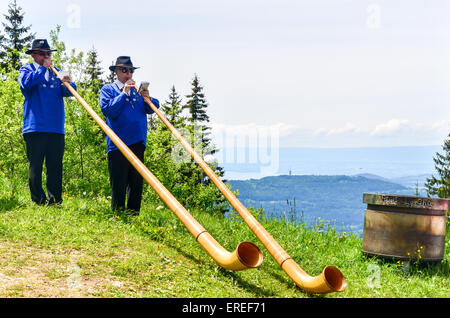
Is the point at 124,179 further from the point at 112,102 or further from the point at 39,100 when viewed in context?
the point at 39,100

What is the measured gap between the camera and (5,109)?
9.98m

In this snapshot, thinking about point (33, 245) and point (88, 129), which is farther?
point (88, 129)

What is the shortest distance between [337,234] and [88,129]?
5.47m

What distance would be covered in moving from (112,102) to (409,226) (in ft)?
14.1

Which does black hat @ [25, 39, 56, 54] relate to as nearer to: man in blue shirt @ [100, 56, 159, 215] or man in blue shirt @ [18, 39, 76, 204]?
man in blue shirt @ [18, 39, 76, 204]

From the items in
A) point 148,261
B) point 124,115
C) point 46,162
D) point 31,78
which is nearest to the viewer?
point 148,261

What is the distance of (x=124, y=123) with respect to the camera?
623 cm

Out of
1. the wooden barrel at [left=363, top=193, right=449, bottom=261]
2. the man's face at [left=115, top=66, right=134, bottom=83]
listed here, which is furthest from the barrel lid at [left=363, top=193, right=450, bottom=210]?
the man's face at [left=115, top=66, right=134, bottom=83]

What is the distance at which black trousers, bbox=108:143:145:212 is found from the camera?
20.6ft

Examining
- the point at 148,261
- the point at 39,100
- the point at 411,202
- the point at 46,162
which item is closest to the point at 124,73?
the point at 39,100

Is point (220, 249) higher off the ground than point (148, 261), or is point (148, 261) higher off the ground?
point (220, 249)

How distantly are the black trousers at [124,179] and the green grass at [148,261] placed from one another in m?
0.24
